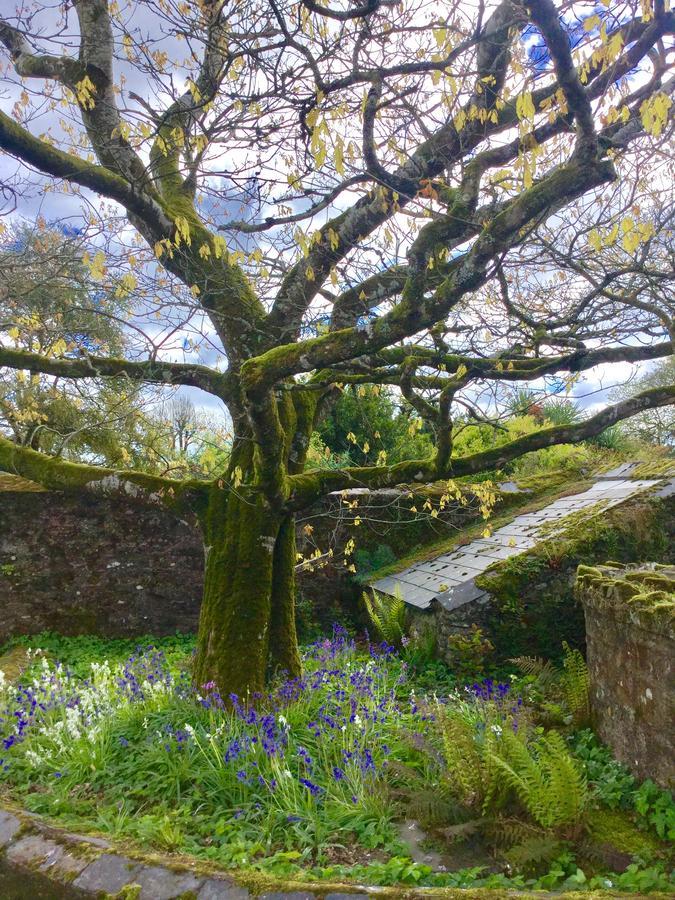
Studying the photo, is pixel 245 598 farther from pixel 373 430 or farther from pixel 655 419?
pixel 655 419

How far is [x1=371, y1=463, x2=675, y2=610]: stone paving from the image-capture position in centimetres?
722

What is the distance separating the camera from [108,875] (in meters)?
3.48

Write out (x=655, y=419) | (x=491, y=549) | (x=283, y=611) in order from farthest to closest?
1. (x=655, y=419)
2. (x=491, y=549)
3. (x=283, y=611)

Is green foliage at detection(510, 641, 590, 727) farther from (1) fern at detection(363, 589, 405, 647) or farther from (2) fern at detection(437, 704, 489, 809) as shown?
(1) fern at detection(363, 589, 405, 647)

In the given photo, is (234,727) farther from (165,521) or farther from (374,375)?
(165,521)

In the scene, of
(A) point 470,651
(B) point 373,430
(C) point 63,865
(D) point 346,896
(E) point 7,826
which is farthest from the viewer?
(B) point 373,430

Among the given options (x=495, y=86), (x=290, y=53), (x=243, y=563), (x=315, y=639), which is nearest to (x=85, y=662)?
(x=315, y=639)

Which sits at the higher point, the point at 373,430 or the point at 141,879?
the point at 373,430

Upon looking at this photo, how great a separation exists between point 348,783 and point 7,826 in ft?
7.35

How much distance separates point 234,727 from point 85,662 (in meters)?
4.28

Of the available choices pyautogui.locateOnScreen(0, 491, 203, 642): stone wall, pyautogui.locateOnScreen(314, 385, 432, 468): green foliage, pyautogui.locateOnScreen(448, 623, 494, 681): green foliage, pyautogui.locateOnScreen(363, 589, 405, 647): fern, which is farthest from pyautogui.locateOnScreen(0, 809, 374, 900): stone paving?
pyautogui.locateOnScreen(314, 385, 432, 468): green foliage

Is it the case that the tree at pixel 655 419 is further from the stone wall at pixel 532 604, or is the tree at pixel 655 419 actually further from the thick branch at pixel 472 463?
the thick branch at pixel 472 463

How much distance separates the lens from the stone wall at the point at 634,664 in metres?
3.91

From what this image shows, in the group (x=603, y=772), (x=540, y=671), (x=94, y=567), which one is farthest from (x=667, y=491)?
(x=94, y=567)
